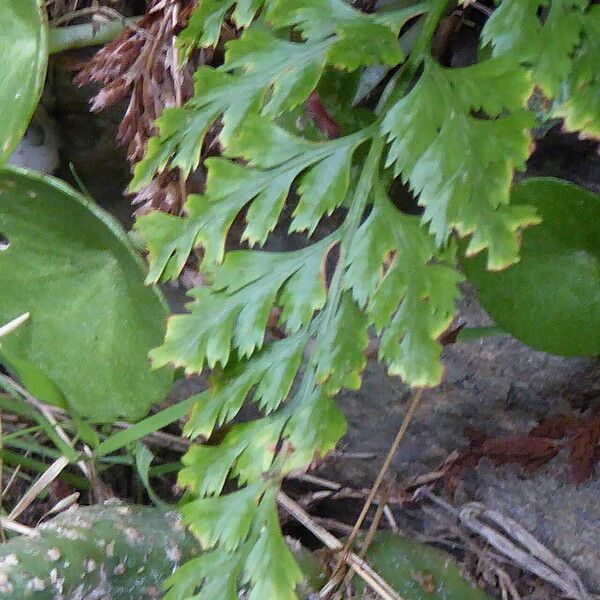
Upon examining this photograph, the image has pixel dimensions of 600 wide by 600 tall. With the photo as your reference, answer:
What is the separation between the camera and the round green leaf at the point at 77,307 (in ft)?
2.36

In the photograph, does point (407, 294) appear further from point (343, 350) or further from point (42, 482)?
point (42, 482)

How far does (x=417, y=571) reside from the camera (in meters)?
0.73

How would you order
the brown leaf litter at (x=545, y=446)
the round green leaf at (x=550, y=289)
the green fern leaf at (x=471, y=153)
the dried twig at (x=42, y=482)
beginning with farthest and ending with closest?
1. the dried twig at (x=42, y=482)
2. the brown leaf litter at (x=545, y=446)
3. the round green leaf at (x=550, y=289)
4. the green fern leaf at (x=471, y=153)

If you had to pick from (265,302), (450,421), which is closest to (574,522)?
(450,421)

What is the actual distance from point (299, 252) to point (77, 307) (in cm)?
35

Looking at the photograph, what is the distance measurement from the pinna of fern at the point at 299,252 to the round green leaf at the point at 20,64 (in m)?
0.18

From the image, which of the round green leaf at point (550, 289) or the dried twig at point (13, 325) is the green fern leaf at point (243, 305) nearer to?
the round green leaf at point (550, 289)

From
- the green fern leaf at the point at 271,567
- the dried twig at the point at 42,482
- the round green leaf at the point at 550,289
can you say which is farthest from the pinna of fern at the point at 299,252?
the dried twig at the point at 42,482

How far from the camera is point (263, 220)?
0.54m

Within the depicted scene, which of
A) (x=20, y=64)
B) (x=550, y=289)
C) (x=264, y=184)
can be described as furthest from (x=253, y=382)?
(x=20, y=64)

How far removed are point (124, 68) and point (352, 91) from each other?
0.91 feet

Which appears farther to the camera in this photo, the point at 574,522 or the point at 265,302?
the point at 574,522

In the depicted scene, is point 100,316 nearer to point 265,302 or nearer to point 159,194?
point 159,194

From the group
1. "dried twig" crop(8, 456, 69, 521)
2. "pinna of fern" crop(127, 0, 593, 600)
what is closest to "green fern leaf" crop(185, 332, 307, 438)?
"pinna of fern" crop(127, 0, 593, 600)
